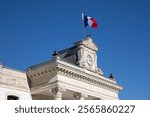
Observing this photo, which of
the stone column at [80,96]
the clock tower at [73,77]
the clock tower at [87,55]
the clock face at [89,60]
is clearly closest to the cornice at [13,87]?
the clock tower at [73,77]

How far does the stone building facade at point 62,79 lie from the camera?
30267 mm

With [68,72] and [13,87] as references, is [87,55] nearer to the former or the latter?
[68,72]

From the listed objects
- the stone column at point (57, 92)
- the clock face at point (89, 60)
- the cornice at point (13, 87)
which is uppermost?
the clock face at point (89, 60)

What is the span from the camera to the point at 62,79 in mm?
30969

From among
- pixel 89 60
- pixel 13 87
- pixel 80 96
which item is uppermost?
pixel 89 60

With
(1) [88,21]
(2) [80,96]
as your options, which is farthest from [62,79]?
(1) [88,21]

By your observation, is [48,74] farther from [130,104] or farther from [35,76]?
[130,104]

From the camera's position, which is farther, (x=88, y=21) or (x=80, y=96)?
(x=88, y=21)

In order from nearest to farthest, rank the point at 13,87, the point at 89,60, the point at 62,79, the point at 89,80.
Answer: the point at 13,87
the point at 62,79
the point at 89,80
the point at 89,60

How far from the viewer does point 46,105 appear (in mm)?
10508

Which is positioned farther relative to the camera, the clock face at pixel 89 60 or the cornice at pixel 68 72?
the clock face at pixel 89 60

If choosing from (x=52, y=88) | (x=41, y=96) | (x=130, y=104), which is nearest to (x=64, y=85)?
(x=52, y=88)

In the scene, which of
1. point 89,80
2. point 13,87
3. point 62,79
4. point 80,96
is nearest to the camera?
point 13,87

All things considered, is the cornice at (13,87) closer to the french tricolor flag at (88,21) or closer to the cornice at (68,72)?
the cornice at (68,72)
